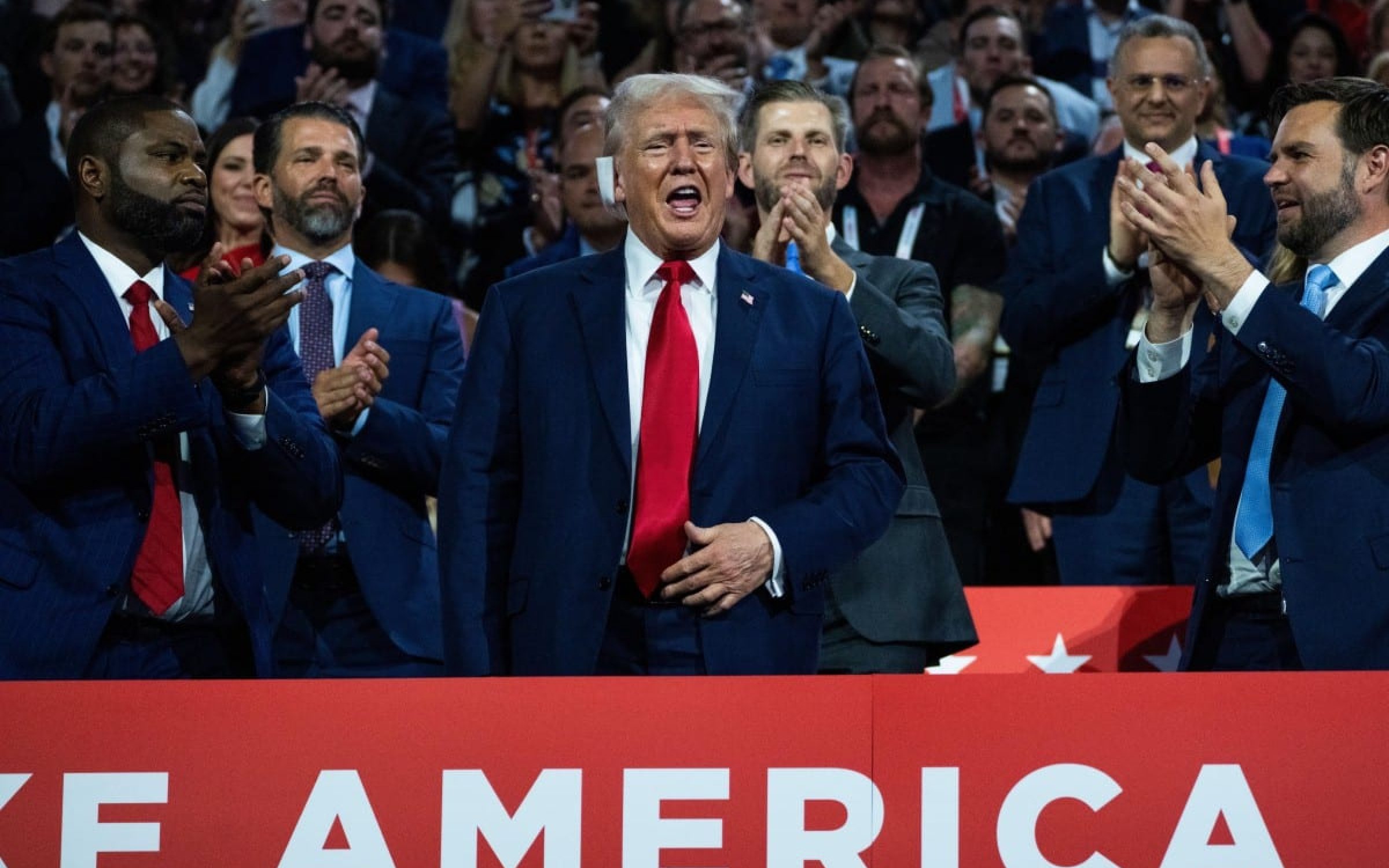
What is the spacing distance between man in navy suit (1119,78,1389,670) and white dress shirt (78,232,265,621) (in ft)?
5.87

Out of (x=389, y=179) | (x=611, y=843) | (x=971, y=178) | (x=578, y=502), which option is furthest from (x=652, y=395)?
(x=971, y=178)

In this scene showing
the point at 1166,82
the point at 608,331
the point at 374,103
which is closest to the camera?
the point at 608,331

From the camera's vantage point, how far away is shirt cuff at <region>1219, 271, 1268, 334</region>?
3807 mm

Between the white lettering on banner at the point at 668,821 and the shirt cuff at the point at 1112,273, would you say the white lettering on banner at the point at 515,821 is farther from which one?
the shirt cuff at the point at 1112,273

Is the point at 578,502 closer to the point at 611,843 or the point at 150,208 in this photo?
the point at 611,843

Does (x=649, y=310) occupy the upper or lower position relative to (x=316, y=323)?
lower

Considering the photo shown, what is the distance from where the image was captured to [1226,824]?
3.06 m

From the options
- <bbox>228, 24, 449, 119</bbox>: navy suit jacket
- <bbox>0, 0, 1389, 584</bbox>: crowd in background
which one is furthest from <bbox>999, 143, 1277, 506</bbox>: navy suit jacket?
<bbox>228, 24, 449, 119</bbox>: navy suit jacket

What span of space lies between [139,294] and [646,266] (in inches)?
43.2

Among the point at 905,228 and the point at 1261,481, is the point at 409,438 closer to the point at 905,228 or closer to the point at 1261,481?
the point at 1261,481

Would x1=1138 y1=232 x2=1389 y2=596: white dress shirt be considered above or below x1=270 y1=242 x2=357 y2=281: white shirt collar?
below

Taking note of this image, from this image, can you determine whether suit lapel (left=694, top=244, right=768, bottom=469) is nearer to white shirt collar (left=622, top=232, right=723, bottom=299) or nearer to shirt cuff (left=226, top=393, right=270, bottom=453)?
white shirt collar (left=622, top=232, right=723, bottom=299)


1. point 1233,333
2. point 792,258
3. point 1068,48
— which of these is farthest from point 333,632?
point 1068,48

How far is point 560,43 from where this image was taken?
7934 mm
